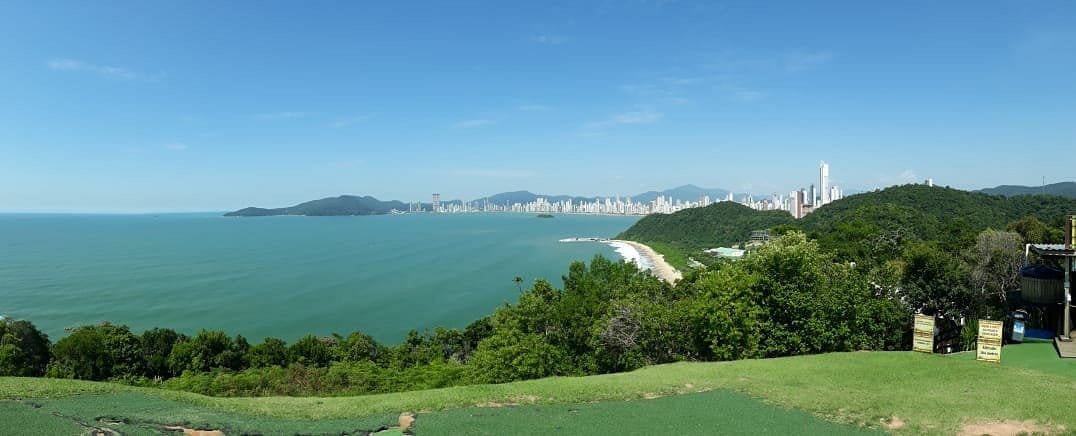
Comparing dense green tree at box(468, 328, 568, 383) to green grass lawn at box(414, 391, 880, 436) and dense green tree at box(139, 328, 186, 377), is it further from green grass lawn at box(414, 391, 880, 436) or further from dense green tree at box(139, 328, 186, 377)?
dense green tree at box(139, 328, 186, 377)

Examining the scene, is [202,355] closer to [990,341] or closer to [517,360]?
[517,360]

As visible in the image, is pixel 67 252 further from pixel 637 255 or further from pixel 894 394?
pixel 894 394

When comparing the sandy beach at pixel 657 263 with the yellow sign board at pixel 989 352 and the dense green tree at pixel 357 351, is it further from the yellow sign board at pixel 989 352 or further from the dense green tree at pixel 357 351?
the yellow sign board at pixel 989 352

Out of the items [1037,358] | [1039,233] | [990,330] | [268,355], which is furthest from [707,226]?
[990,330]

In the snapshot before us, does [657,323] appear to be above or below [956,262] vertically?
below

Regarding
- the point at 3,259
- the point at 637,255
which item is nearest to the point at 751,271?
the point at 637,255
